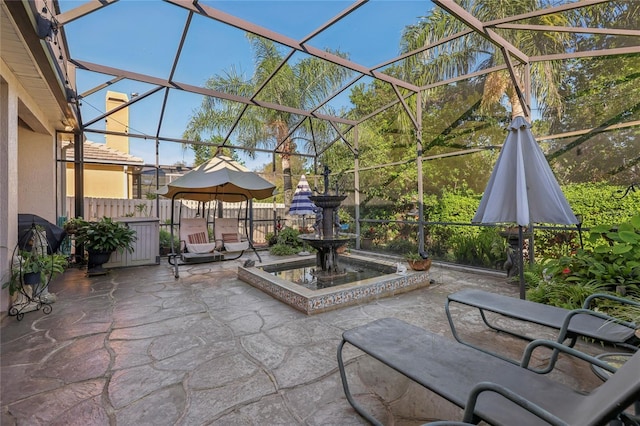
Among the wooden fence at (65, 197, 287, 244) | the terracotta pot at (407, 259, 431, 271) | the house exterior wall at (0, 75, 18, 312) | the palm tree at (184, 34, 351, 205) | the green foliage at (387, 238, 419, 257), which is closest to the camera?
the house exterior wall at (0, 75, 18, 312)

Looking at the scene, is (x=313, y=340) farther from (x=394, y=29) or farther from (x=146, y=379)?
(x=394, y=29)

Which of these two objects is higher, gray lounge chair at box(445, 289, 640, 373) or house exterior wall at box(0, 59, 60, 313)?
house exterior wall at box(0, 59, 60, 313)

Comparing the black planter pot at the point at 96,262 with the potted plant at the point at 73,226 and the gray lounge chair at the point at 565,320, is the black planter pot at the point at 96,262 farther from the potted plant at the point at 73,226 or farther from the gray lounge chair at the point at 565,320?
the gray lounge chair at the point at 565,320

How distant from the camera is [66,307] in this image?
3.72 m

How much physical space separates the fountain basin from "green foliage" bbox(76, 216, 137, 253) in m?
2.56

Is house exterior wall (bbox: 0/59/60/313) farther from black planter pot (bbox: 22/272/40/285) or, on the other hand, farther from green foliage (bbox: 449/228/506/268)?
green foliage (bbox: 449/228/506/268)

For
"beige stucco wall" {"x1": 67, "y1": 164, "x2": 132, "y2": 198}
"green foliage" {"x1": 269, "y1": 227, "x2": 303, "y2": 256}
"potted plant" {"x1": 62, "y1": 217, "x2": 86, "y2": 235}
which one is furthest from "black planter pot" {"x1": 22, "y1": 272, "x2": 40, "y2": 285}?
"beige stucco wall" {"x1": 67, "y1": 164, "x2": 132, "y2": 198}

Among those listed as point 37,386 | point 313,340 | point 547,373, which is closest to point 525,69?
point 547,373

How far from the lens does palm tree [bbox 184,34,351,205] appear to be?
9.69 meters

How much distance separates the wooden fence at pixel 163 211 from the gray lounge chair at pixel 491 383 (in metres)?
6.10

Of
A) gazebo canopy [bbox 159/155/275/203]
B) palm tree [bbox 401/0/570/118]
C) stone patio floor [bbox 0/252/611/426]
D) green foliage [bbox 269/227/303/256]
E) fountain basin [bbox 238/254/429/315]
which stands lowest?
stone patio floor [bbox 0/252/611/426]

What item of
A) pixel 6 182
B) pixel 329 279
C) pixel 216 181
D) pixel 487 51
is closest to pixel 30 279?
pixel 6 182

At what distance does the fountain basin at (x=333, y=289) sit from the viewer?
3.60 m

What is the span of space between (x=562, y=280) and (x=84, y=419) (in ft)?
16.1
